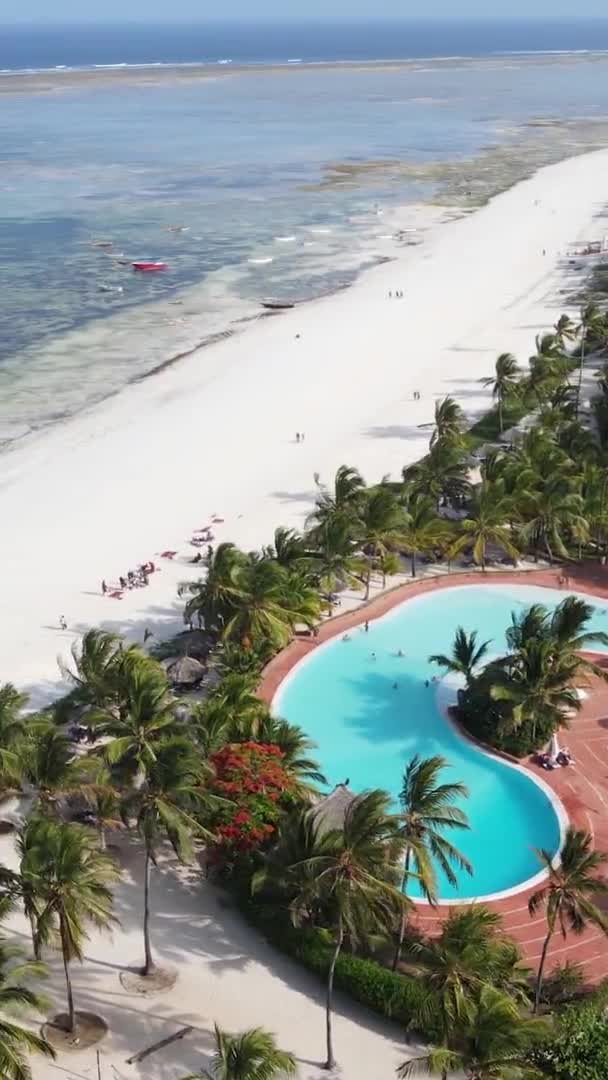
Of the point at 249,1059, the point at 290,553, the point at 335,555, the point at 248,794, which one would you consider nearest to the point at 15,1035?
the point at 249,1059

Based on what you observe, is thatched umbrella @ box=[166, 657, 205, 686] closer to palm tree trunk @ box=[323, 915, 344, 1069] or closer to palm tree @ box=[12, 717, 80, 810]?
palm tree @ box=[12, 717, 80, 810]

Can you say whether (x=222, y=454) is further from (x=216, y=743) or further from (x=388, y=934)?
(x=388, y=934)

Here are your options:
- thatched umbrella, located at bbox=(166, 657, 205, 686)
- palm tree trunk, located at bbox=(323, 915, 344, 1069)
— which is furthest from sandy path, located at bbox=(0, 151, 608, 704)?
palm tree trunk, located at bbox=(323, 915, 344, 1069)

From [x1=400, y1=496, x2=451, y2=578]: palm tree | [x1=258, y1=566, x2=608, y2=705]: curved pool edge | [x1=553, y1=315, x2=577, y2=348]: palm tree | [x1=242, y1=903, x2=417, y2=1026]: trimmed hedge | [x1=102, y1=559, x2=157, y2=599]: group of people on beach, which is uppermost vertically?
[x1=553, y1=315, x2=577, y2=348]: palm tree

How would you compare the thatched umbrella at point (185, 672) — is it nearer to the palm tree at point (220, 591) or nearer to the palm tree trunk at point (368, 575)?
the palm tree at point (220, 591)

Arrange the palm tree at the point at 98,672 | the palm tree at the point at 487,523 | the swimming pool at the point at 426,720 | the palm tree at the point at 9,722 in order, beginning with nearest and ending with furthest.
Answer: the palm tree at the point at 9,722 → the swimming pool at the point at 426,720 → the palm tree at the point at 98,672 → the palm tree at the point at 487,523

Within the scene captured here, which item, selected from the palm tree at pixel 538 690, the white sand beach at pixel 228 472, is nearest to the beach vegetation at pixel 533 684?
the palm tree at pixel 538 690

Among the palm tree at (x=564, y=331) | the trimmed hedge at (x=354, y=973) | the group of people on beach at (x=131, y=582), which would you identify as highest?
the palm tree at (x=564, y=331)
